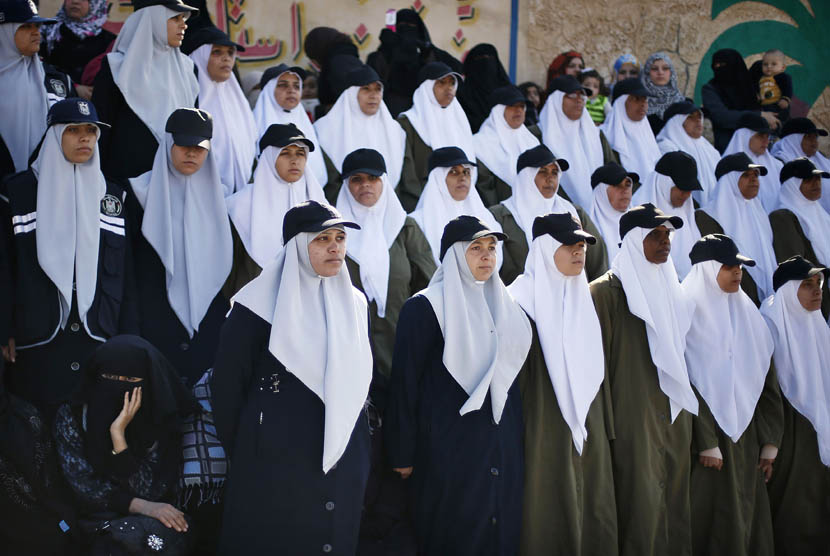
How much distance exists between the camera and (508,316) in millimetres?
3330

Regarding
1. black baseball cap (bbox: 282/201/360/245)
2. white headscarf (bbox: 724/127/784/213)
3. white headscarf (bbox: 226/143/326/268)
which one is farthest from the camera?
white headscarf (bbox: 724/127/784/213)

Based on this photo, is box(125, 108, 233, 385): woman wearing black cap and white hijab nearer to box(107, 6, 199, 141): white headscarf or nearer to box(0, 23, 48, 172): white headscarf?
box(107, 6, 199, 141): white headscarf

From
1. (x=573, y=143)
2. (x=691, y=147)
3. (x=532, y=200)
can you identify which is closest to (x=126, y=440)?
(x=532, y=200)

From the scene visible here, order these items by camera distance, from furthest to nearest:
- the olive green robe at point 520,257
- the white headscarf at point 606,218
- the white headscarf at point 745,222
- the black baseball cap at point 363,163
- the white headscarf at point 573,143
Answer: the white headscarf at point 573,143 < the white headscarf at point 745,222 < the white headscarf at point 606,218 < the olive green robe at point 520,257 < the black baseball cap at point 363,163

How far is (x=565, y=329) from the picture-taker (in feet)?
11.4

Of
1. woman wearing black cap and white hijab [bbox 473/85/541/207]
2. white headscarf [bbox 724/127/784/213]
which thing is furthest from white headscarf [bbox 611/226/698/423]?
white headscarf [bbox 724/127/784/213]

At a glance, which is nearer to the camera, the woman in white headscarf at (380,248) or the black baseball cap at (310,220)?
the black baseball cap at (310,220)

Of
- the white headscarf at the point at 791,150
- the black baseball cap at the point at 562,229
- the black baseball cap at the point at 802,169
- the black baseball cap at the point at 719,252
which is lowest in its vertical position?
the black baseball cap at the point at 719,252

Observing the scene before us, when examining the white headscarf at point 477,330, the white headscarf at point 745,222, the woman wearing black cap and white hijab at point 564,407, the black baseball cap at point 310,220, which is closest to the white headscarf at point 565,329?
the woman wearing black cap and white hijab at point 564,407

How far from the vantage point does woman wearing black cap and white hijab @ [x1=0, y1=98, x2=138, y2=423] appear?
3371 millimetres

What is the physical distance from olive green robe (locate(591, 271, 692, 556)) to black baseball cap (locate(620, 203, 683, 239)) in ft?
1.04

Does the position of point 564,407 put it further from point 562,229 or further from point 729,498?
point 729,498

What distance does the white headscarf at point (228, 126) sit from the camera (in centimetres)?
454

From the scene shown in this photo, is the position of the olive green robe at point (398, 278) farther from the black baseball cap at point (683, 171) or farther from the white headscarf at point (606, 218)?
the black baseball cap at point (683, 171)
